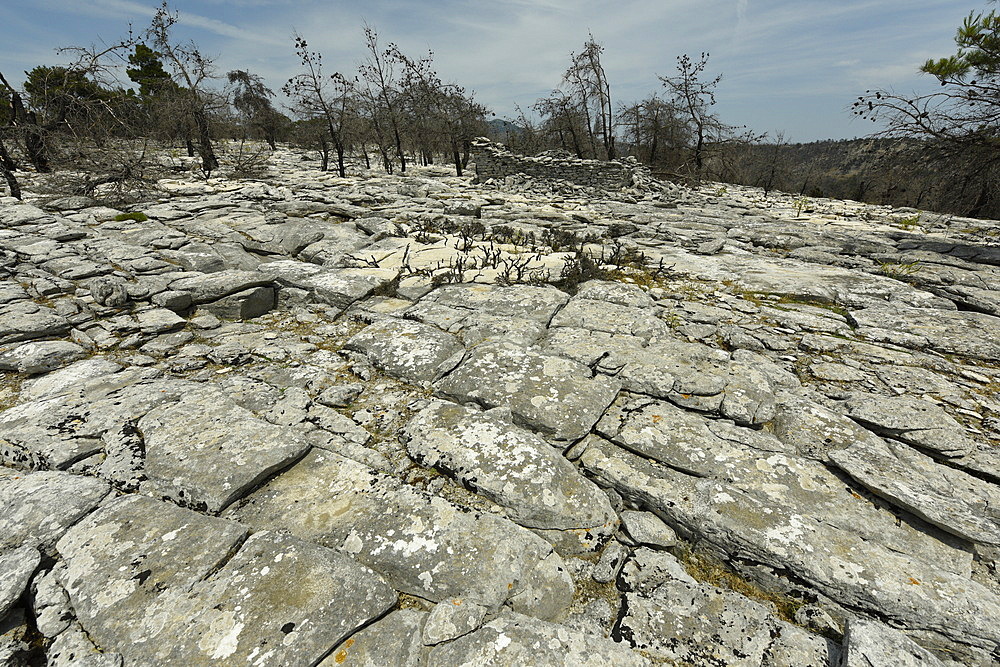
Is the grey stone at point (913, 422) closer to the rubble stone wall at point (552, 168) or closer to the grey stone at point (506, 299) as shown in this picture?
the grey stone at point (506, 299)

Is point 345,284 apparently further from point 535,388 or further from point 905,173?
point 905,173

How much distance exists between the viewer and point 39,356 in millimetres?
3328

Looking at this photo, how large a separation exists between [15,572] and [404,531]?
160 centimetres

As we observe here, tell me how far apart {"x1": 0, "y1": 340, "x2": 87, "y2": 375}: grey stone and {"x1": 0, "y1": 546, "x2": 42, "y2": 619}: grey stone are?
221 centimetres

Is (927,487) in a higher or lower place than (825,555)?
higher

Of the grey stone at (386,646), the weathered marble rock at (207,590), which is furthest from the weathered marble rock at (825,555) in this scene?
the weathered marble rock at (207,590)

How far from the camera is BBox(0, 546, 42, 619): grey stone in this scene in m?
1.61

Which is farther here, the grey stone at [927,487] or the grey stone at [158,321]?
the grey stone at [158,321]

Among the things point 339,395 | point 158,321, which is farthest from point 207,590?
point 158,321

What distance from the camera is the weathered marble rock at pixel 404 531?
182 centimetres

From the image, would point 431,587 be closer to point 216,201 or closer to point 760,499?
point 760,499

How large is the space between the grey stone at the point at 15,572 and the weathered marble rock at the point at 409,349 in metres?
2.11

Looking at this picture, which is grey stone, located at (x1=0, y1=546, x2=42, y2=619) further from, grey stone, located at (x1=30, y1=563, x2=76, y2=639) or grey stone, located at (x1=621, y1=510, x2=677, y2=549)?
grey stone, located at (x1=621, y1=510, x2=677, y2=549)

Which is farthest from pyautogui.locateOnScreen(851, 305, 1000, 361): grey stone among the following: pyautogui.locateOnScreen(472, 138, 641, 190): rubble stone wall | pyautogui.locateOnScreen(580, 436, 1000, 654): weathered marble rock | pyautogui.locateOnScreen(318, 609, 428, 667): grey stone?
pyautogui.locateOnScreen(472, 138, 641, 190): rubble stone wall
